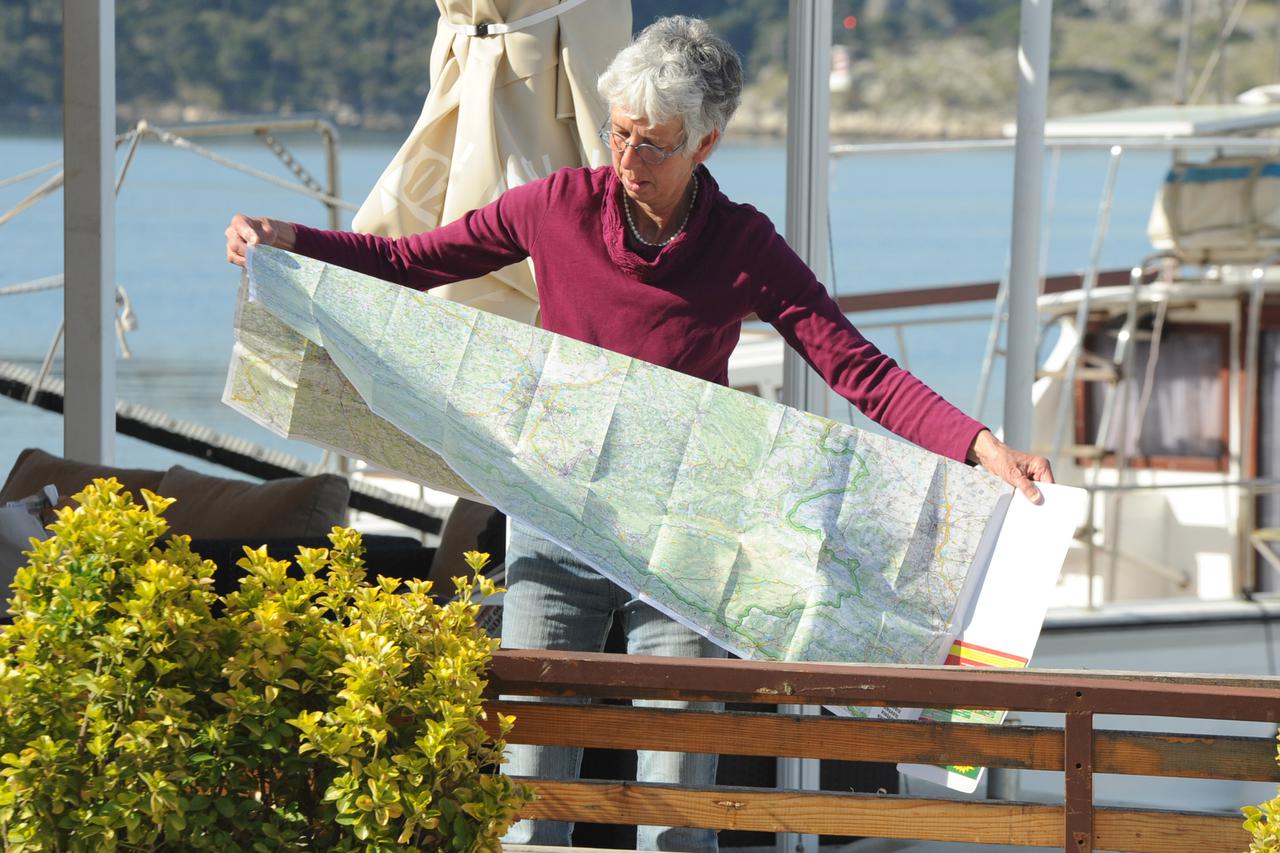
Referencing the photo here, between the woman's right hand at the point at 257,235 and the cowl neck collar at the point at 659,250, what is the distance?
554mm

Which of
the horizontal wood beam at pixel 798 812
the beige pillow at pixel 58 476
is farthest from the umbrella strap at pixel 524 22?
the horizontal wood beam at pixel 798 812

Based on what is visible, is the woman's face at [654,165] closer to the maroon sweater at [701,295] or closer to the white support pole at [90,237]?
the maroon sweater at [701,295]

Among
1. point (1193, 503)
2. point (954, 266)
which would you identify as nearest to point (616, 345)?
point (1193, 503)

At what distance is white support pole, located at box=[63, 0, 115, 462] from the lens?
178 inches

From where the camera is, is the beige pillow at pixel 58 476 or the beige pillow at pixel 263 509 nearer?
the beige pillow at pixel 263 509

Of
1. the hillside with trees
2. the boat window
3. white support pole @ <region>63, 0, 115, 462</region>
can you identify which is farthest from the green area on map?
the hillside with trees

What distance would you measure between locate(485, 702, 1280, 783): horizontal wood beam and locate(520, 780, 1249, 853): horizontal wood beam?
0.07 m

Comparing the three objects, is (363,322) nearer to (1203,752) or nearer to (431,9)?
(1203,752)

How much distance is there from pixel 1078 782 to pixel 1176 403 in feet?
20.7

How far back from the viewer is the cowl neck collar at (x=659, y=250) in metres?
2.71

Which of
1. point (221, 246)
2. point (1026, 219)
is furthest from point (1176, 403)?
point (221, 246)

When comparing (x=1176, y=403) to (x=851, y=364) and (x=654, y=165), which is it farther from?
(x=654, y=165)

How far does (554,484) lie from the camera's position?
283 centimetres

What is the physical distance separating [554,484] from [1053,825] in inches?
38.2
